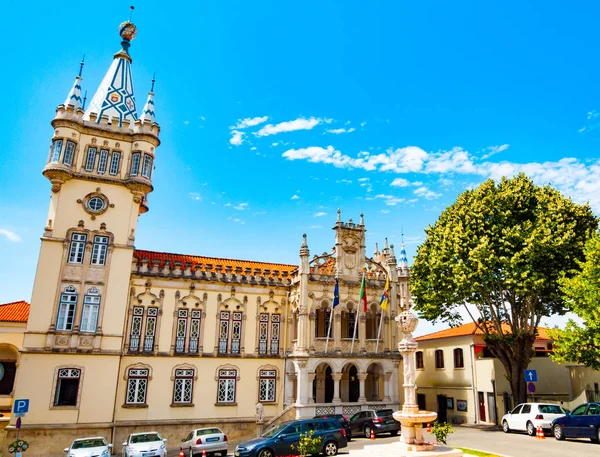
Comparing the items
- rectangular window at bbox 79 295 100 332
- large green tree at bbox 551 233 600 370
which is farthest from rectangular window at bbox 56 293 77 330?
large green tree at bbox 551 233 600 370

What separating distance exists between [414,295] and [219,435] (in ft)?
58.4

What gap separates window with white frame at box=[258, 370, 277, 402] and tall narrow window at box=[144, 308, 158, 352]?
8.37 metres

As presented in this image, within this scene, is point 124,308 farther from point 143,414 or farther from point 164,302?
point 143,414

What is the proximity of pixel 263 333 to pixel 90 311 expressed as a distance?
41.1 feet

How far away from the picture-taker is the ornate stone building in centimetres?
2858

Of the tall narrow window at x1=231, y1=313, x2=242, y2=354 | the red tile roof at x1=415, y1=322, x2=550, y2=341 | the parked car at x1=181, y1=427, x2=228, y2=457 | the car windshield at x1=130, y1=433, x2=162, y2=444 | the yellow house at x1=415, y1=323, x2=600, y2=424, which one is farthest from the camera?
the red tile roof at x1=415, y1=322, x2=550, y2=341

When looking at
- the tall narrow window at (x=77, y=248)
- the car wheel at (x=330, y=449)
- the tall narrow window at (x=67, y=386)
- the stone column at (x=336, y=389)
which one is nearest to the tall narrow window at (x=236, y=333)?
the stone column at (x=336, y=389)

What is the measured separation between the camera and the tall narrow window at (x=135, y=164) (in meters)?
32.8

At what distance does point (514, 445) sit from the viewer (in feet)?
72.1

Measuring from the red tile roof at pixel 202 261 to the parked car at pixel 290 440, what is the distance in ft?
52.3

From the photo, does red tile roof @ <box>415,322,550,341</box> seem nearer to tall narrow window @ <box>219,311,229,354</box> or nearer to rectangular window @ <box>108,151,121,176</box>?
tall narrow window @ <box>219,311,229,354</box>

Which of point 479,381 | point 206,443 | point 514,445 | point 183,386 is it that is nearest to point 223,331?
point 183,386

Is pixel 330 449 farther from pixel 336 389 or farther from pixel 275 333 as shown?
pixel 275 333

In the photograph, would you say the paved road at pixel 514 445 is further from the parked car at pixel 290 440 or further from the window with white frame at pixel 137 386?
the window with white frame at pixel 137 386
